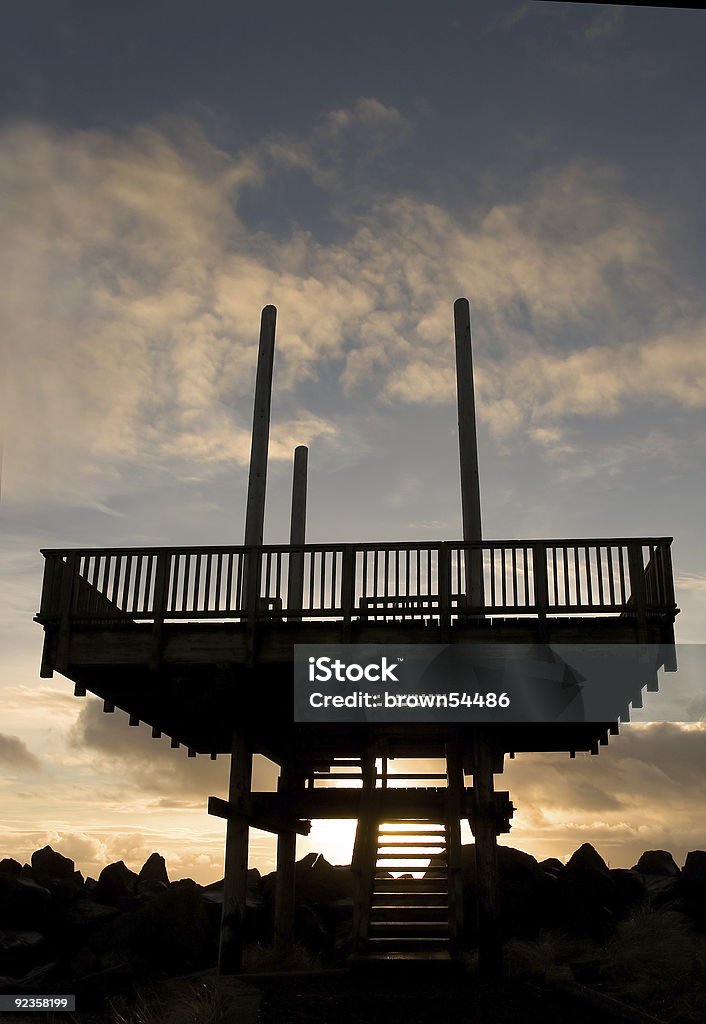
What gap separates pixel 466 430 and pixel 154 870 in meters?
23.4

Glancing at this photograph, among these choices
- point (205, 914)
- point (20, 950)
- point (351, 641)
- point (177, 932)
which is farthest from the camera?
point (20, 950)

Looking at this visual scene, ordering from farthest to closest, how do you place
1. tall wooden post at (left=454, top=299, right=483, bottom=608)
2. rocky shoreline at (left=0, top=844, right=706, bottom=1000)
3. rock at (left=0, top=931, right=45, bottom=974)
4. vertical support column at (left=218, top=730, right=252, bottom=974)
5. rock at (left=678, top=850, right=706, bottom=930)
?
rock at (left=678, top=850, right=706, bottom=930), rock at (left=0, top=931, right=45, bottom=974), rocky shoreline at (left=0, top=844, right=706, bottom=1000), tall wooden post at (left=454, top=299, right=483, bottom=608), vertical support column at (left=218, top=730, right=252, bottom=974)

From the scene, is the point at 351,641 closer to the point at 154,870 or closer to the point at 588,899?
the point at 588,899

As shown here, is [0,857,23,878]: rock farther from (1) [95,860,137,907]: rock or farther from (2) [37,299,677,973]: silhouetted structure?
(2) [37,299,677,973]: silhouetted structure

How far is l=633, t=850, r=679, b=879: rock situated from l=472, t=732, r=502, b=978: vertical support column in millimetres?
18075

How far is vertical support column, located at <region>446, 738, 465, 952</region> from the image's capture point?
18000mm

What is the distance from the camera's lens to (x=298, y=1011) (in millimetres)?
14031

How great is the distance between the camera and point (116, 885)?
3194 cm

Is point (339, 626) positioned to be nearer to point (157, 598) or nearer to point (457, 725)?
point (157, 598)

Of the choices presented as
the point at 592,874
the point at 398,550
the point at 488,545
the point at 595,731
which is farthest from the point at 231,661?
the point at 592,874

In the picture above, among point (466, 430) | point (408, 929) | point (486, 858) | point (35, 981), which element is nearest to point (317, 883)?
point (35, 981)

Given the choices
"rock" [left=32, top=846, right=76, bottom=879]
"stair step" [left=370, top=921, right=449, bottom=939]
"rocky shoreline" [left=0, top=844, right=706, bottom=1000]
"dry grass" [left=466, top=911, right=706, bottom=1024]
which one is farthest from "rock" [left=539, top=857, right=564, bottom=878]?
"rock" [left=32, top=846, right=76, bottom=879]

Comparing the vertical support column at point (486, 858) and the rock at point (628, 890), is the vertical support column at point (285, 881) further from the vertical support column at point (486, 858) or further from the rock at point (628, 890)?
the rock at point (628, 890)

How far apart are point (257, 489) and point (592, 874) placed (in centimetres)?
1509
